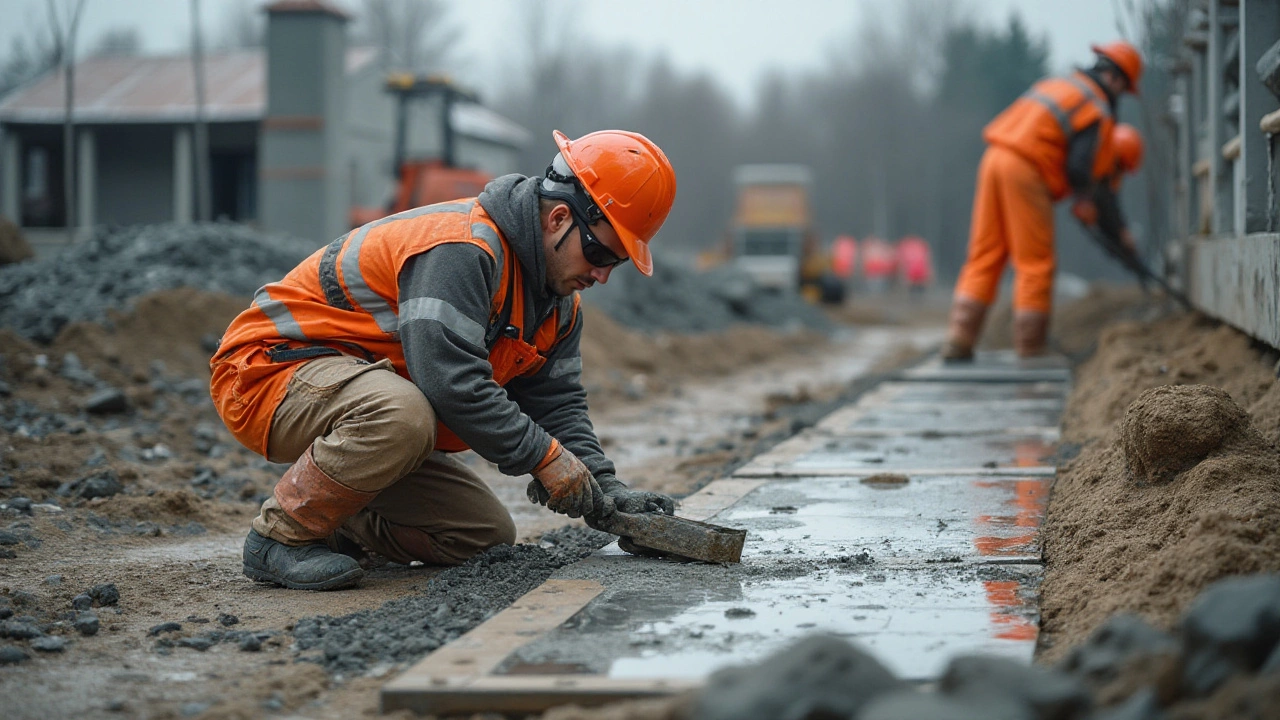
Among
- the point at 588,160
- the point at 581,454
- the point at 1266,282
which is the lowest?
the point at 581,454

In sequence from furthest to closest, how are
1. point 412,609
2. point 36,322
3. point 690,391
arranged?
point 690,391 → point 36,322 → point 412,609

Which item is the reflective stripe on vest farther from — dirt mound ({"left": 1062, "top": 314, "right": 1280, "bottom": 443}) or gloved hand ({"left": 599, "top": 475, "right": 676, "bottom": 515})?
gloved hand ({"left": 599, "top": 475, "right": 676, "bottom": 515})

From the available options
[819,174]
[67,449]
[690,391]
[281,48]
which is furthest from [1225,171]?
[819,174]

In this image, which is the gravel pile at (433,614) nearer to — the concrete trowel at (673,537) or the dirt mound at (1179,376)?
the concrete trowel at (673,537)

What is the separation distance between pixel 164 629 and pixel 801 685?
1.92 m

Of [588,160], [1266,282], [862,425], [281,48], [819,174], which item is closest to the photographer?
[588,160]

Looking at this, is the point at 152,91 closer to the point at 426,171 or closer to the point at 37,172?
the point at 37,172

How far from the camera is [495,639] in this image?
2.60 m

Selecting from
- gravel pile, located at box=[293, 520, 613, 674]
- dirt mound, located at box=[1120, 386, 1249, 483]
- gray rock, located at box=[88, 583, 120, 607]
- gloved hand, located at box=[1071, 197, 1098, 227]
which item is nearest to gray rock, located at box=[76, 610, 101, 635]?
gray rock, located at box=[88, 583, 120, 607]

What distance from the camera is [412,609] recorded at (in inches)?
121

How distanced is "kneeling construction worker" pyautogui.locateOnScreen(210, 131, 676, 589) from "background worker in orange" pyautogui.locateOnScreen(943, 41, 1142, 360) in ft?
15.9

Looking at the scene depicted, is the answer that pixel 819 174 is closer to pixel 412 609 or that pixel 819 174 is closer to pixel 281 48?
pixel 281 48

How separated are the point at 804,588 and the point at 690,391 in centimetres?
771

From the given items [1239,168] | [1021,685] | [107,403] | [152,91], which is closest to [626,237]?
[1021,685]
